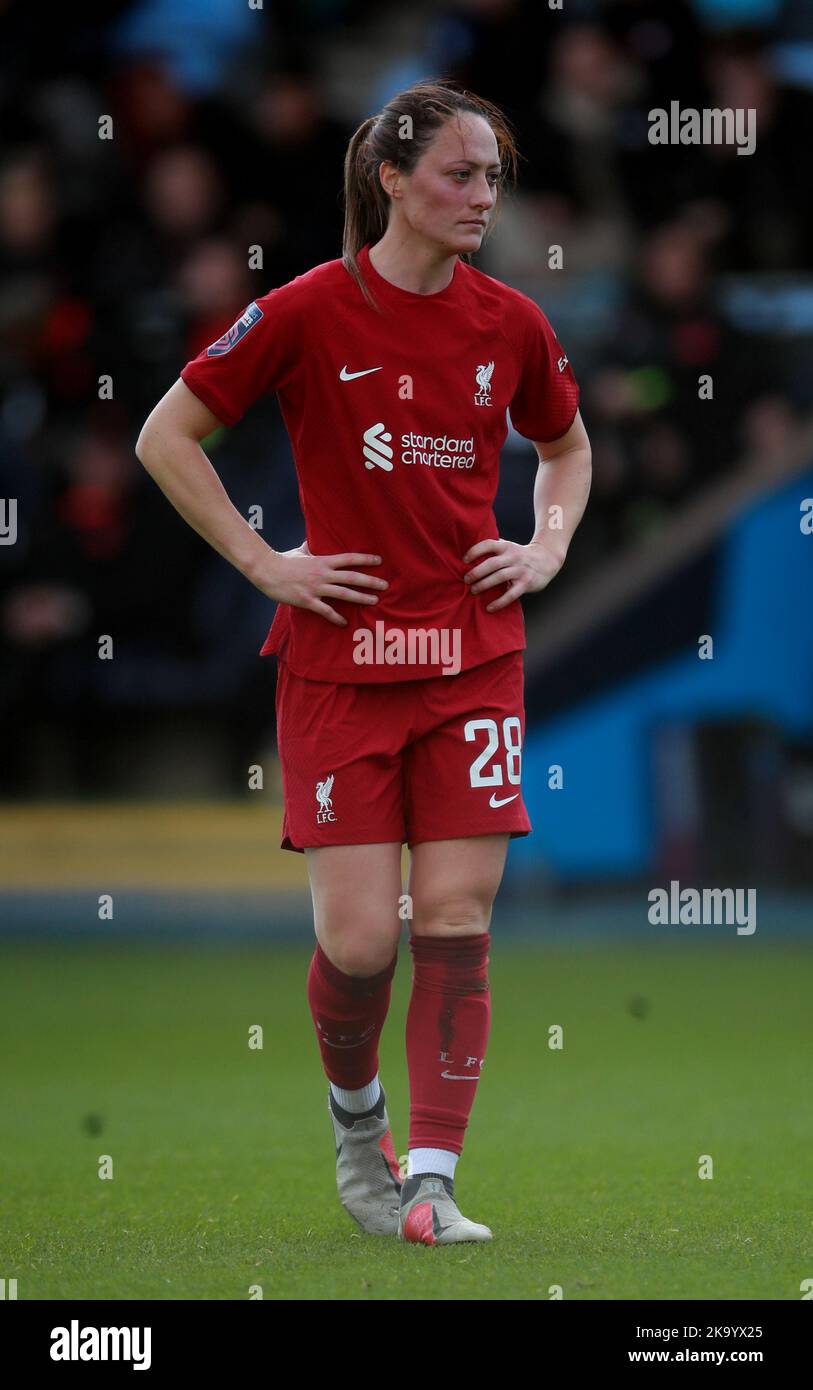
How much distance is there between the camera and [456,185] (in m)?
4.06

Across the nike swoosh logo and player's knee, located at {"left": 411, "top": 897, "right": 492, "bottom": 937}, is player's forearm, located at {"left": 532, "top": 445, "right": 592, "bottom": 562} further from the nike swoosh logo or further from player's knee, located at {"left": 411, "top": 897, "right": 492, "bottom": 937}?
player's knee, located at {"left": 411, "top": 897, "right": 492, "bottom": 937}

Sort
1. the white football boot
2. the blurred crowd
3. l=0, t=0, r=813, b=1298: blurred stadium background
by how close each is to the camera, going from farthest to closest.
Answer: the blurred crowd → l=0, t=0, r=813, b=1298: blurred stadium background → the white football boot

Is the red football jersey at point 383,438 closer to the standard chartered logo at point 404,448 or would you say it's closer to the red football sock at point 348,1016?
the standard chartered logo at point 404,448

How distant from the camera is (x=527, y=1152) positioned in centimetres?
523

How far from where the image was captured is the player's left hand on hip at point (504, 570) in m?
4.15

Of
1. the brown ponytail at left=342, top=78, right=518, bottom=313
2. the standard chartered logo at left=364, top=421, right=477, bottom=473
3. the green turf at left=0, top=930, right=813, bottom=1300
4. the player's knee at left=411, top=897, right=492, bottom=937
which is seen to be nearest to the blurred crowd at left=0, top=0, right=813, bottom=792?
the green turf at left=0, top=930, right=813, bottom=1300

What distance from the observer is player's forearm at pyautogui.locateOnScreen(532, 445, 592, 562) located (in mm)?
4477

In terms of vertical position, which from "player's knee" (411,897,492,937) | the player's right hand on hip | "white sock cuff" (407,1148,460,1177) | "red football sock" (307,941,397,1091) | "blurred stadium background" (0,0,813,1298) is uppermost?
"blurred stadium background" (0,0,813,1298)

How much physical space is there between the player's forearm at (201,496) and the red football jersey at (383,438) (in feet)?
0.35

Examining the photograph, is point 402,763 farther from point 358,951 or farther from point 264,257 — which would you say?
point 264,257

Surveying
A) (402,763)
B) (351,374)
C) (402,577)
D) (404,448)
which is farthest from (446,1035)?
(351,374)

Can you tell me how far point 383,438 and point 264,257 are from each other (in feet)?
23.8

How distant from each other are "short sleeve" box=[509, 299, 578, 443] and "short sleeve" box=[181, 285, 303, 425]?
497 millimetres
